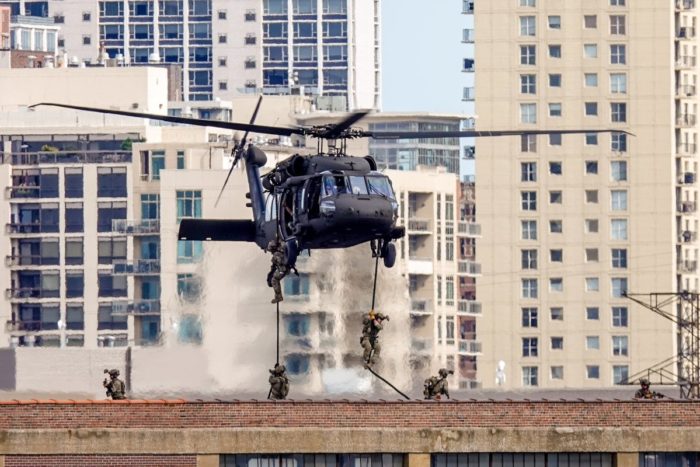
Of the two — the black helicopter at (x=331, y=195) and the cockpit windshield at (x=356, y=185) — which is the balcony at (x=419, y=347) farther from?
the cockpit windshield at (x=356, y=185)

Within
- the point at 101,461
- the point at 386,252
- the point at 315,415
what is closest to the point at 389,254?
the point at 386,252

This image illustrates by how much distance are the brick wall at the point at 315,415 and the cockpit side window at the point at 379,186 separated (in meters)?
6.76

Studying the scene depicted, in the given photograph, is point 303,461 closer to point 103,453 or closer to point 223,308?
point 103,453

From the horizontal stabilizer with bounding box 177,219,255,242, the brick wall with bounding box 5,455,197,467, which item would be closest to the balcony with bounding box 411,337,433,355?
the horizontal stabilizer with bounding box 177,219,255,242

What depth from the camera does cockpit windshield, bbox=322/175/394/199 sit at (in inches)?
3738

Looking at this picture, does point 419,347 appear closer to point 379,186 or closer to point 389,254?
point 379,186

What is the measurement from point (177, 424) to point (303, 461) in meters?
3.91

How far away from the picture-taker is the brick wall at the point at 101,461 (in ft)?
299

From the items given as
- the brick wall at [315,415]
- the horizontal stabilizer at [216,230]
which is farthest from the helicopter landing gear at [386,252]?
the horizontal stabilizer at [216,230]

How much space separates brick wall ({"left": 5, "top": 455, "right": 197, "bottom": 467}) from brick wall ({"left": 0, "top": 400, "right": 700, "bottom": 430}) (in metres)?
0.92

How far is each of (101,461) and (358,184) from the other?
11773 millimetres

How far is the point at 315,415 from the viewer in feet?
303

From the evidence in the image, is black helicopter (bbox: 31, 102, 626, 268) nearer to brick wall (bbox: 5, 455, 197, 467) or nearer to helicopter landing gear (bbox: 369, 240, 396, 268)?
helicopter landing gear (bbox: 369, 240, 396, 268)

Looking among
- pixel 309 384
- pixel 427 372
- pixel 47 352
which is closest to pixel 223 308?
pixel 309 384
